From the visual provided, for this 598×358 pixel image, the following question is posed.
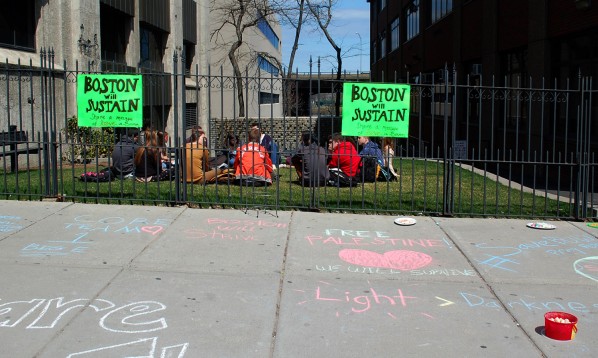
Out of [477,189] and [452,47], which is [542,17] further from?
[452,47]

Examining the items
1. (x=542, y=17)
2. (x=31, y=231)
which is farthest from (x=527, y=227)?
(x=542, y=17)

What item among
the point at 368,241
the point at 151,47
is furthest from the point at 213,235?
the point at 151,47

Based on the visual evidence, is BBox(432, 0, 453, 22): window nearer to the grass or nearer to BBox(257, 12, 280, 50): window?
the grass

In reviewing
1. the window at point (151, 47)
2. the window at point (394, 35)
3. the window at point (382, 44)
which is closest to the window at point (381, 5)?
the window at point (382, 44)

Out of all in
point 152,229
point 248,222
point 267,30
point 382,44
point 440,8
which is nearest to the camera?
point 152,229

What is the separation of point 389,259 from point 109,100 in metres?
4.50

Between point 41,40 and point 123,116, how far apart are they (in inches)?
370

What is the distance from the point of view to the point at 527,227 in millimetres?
8281

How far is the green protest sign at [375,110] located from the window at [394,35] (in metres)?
29.2

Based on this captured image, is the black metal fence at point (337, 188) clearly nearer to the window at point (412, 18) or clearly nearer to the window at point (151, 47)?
the window at point (151, 47)

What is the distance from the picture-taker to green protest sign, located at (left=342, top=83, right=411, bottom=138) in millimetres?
8500

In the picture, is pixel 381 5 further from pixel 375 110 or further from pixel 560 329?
pixel 560 329

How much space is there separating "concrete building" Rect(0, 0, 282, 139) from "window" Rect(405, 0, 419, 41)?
8.28 m

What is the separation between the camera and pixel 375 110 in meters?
8.54
